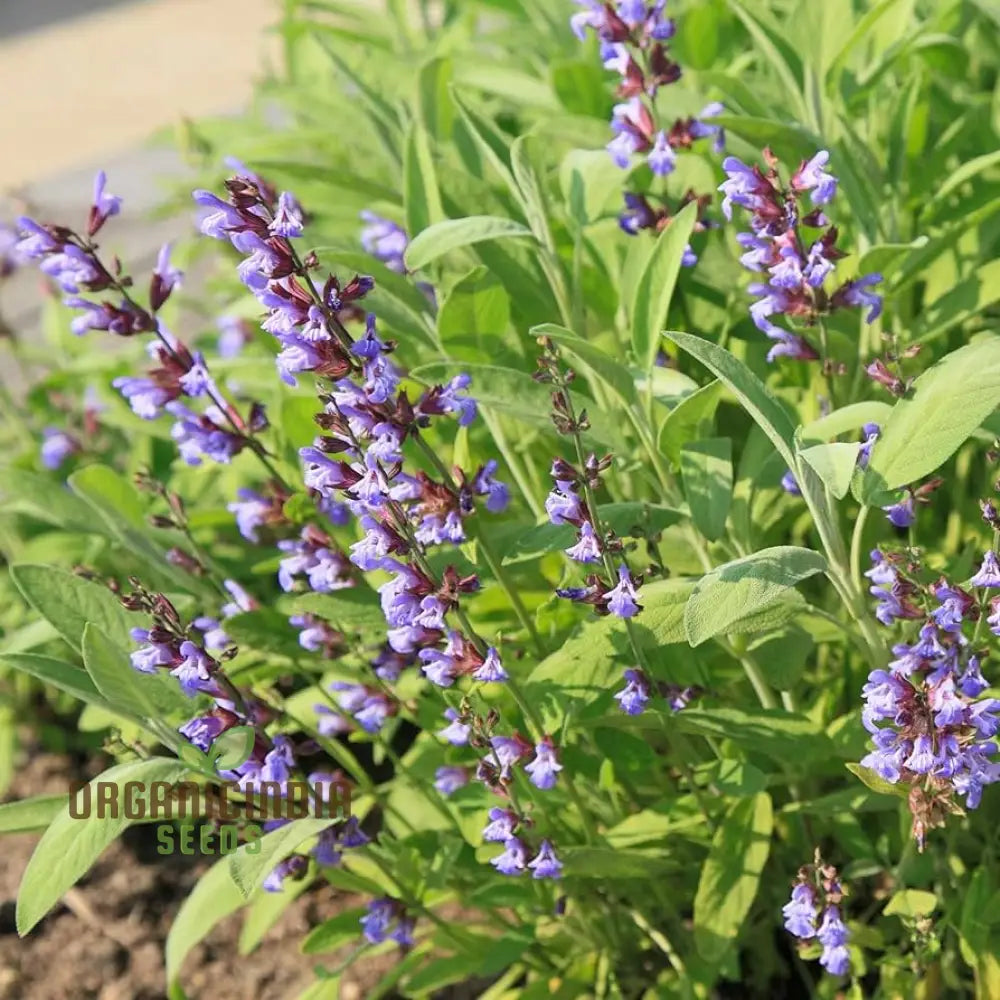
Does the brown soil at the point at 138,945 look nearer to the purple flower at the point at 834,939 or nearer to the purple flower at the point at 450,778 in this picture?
the purple flower at the point at 450,778

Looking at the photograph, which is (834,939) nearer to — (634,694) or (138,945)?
(634,694)

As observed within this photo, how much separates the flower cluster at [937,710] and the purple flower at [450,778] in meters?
0.67

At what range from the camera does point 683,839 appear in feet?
6.72

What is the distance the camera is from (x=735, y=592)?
1.35 m

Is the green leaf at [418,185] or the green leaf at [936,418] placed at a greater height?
the green leaf at [418,185]

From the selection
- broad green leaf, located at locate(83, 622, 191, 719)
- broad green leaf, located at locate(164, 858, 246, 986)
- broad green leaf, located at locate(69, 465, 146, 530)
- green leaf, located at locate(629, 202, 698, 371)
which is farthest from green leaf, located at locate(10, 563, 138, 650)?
green leaf, located at locate(629, 202, 698, 371)

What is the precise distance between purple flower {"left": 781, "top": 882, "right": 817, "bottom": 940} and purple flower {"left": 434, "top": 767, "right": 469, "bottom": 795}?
521 millimetres

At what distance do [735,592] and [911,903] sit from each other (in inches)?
25.1

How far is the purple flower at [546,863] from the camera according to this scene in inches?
66.9

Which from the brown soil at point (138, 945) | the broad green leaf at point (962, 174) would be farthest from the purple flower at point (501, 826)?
the broad green leaf at point (962, 174)

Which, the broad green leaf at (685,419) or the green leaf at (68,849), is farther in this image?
the broad green leaf at (685,419)

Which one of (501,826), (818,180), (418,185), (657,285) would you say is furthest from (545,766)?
(418,185)

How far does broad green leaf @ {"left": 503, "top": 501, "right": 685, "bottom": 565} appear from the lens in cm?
160

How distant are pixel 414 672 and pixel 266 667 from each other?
0.28m
